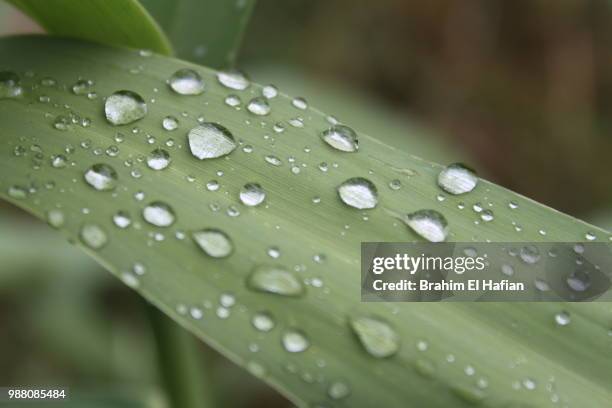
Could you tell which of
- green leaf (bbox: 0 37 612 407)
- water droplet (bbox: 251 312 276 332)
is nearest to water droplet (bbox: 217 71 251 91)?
green leaf (bbox: 0 37 612 407)

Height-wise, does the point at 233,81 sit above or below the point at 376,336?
above

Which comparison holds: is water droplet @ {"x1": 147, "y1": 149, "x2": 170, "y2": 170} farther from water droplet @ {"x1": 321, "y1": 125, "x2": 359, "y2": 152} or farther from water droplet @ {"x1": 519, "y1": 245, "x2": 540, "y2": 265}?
water droplet @ {"x1": 519, "y1": 245, "x2": 540, "y2": 265}

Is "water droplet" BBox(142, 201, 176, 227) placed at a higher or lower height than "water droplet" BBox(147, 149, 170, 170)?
lower

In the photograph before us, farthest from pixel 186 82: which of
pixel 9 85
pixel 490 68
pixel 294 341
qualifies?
pixel 490 68

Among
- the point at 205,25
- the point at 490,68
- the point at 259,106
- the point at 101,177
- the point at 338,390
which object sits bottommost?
the point at 338,390

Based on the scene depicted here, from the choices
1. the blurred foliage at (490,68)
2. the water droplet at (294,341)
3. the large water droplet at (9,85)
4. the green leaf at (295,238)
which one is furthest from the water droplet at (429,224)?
the blurred foliage at (490,68)

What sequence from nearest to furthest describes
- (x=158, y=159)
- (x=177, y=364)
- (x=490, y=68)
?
1. (x=158, y=159)
2. (x=177, y=364)
3. (x=490, y=68)

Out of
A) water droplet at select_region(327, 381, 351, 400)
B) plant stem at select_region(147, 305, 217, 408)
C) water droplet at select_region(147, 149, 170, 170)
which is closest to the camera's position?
water droplet at select_region(327, 381, 351, 400)

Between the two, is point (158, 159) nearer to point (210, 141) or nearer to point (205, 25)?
point (210, 141)

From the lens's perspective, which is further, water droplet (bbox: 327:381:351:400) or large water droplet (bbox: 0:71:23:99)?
large water droplet (bbox: 0:71:23:99)
